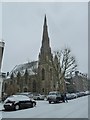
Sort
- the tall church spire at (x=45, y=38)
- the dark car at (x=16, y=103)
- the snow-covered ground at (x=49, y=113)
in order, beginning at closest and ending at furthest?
the snow-covered ground at (x=49, y=113) < the dark car at (x=16, y=103) < the tall church spire at (x=45, y=38)

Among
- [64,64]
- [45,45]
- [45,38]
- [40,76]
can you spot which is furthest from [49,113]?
[45,38]

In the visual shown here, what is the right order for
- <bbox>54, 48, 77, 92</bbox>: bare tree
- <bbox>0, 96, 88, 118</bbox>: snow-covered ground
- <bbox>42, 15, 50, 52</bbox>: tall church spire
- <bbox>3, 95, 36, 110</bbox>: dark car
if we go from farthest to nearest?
<bbox>42, 15, 50, 52</bbox>: tall church spire, <bbox>54, 48, 77, 92</bbox>: bare tree, <bbox>3, 95, 36, 110</bbox>: dark car, <bbox>0, 96, 88, 118</bbox>: snow-covered ground

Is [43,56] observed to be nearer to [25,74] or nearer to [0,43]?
[25,74]

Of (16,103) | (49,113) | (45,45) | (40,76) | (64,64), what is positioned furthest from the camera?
(45,45)

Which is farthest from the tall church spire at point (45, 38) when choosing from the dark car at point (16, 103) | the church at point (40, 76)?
the dark car at point (16, 103)

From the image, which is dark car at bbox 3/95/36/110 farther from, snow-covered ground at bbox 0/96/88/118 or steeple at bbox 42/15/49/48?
steeple at bbox 42/15/49/48

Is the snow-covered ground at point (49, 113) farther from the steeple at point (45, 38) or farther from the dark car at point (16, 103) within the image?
the steeple at point (45, 38)

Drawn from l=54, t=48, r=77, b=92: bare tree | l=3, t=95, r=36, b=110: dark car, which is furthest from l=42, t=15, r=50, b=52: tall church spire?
l=3, t=95, r=36, b=110: dark car

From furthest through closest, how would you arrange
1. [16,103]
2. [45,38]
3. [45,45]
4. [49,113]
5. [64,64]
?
[45,45], [45,38], [64,64], [16,103], [49,113]

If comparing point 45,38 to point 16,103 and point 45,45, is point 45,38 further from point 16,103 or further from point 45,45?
point 16,103

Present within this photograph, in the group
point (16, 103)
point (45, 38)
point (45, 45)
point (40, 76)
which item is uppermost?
point (45, 38)

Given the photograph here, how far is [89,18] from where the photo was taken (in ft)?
→ 47.9

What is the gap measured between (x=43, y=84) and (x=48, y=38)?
13.4 m

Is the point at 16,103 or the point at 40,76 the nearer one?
the point at 16,103
